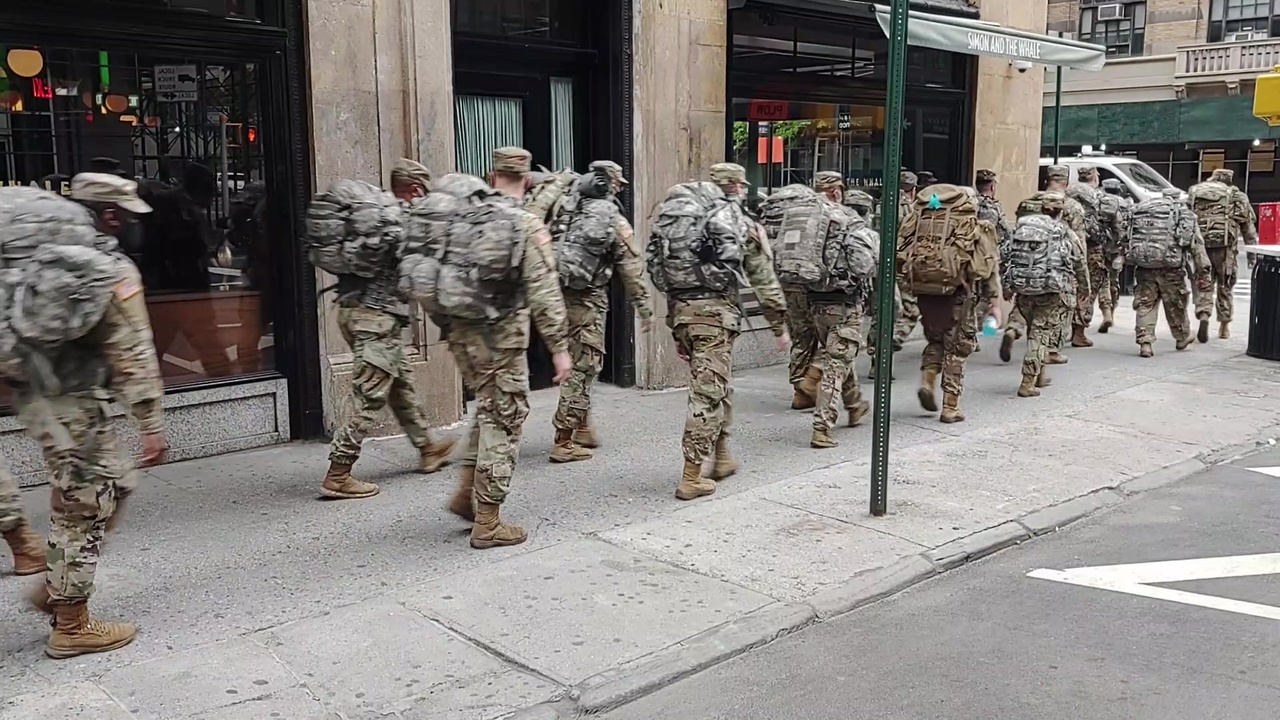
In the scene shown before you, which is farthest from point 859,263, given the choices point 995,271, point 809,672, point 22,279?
point 22,279

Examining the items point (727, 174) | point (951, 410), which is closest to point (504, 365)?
point (727, 174)

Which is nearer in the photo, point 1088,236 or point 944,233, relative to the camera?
point 944,233

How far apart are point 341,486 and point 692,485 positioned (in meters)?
2.08

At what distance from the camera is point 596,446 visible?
786 centimetres

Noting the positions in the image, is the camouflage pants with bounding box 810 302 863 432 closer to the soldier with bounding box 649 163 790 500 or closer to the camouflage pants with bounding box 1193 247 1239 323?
the soldier with bounding box 649 163 790 500

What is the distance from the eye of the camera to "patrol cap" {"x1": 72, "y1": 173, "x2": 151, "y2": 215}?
4.46m

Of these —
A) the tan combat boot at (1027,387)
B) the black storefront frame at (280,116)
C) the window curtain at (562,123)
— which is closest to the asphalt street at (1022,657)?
the tan combat boot at (1027,387)

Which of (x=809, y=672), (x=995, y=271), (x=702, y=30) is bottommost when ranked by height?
(x=809, y=672)

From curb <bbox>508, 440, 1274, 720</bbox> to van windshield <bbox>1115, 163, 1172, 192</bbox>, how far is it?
14.1 metres

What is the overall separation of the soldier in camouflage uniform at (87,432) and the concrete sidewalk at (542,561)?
0.26 m

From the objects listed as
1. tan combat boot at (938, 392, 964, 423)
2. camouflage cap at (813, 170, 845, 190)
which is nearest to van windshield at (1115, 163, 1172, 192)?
tan combat boot at (938, 392, 964, 423)

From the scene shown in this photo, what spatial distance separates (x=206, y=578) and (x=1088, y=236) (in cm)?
1075

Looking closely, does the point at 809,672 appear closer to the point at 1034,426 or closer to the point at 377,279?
the point at 377,279

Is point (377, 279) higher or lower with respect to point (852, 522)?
higher
